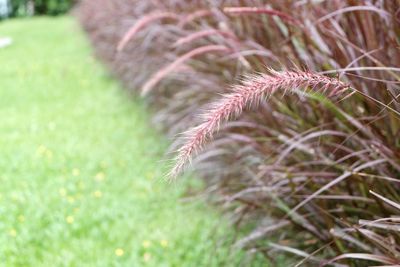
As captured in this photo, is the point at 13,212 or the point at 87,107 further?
the point at 87,107

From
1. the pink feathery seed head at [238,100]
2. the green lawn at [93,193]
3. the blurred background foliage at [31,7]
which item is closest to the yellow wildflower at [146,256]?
the green lawn at [93,193]

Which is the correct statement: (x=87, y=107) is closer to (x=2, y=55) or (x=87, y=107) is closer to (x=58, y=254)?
(x=58, y=254)

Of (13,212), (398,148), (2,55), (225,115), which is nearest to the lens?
(225,115)

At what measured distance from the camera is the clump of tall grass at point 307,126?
6.61 feet

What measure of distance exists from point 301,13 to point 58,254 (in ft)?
6.14

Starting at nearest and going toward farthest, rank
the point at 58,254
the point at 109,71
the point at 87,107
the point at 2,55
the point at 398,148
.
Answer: the point at 398,148, the point at 58,254, the point at 87,107, the point at 109,71, the point at 2,55

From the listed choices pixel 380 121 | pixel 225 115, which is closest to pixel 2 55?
pixel 380 121

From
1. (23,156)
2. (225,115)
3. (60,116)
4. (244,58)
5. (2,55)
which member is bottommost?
(2,55)

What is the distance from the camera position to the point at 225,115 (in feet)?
4.23

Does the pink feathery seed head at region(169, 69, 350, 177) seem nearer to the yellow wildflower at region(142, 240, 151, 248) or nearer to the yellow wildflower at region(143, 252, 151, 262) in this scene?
the yellow wildflower at region(143, 252, 151, 262)

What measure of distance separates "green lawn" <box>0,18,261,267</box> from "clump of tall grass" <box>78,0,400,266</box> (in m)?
0.34

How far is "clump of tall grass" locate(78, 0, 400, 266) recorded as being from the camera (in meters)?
2.01

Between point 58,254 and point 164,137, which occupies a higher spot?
point 58,254

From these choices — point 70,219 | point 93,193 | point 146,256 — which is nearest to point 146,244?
point 146,256
